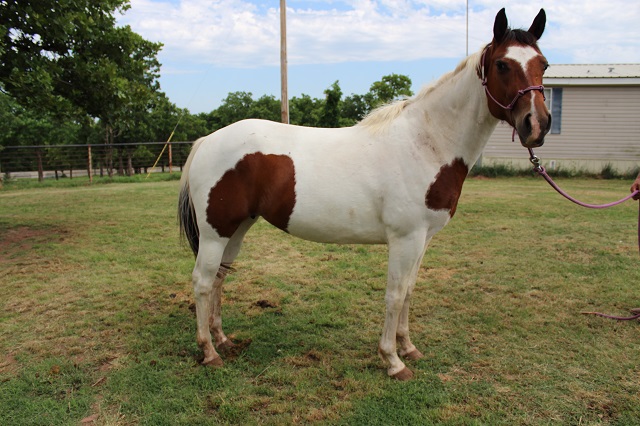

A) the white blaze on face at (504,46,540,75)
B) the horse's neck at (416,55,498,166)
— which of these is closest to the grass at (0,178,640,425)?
the horse's neck at (416,55,498,166)

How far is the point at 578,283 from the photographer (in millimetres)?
5164

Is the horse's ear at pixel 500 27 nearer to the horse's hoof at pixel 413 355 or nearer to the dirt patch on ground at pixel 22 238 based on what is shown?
the horse's hoof at pixel 413 355

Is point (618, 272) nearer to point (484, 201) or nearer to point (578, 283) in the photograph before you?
point (578, 283)

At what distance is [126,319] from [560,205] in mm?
9783

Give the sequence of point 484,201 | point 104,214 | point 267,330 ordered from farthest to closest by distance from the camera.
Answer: point 484,201, point 104,214, point 267,330

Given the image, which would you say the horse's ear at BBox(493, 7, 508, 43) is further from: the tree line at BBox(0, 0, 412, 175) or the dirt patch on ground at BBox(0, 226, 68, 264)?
the dirt patch on ground at BBox(0, 226, 68, 264)

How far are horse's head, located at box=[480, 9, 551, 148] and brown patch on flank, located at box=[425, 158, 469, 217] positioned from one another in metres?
0.46

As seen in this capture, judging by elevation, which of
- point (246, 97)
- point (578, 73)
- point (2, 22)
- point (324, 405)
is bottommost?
point (324, 405)

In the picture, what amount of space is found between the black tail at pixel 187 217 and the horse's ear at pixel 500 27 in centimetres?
256

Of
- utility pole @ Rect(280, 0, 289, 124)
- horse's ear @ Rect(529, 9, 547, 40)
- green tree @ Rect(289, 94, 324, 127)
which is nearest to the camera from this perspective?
horse's ear @ Rect(529, 9, 547, 40)

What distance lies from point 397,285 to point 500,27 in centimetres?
183

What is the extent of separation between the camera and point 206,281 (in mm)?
3426

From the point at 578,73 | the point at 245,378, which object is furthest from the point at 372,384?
the point at 578,73

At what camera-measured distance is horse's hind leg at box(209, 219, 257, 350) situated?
12.2 feet
